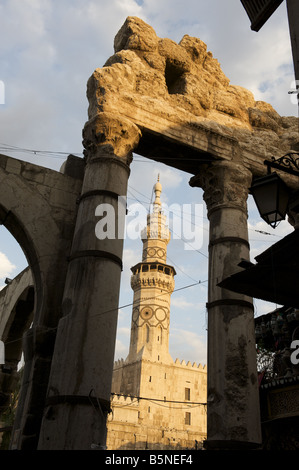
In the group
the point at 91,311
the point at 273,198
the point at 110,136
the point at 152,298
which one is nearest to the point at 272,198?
the point at 273,198

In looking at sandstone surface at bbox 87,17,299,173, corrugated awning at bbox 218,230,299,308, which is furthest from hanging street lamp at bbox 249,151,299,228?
sandstone surface at bbox 87,17,299,173

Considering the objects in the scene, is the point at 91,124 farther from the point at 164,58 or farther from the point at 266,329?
the point at 266,329

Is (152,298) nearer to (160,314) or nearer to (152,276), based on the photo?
(160,314)

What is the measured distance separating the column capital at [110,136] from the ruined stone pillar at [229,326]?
202 centimetres

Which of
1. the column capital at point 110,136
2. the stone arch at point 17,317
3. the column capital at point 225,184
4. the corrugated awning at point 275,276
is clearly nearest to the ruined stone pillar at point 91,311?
the column capital at point 110,136

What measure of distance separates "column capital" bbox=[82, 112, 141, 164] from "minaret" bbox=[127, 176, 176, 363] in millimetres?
40062

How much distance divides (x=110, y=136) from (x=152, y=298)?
43.0 meters

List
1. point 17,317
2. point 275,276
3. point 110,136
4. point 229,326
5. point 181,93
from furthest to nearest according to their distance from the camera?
point 17,317 → point 181,93 → point 110,136 → point 229,326 → point 275,276

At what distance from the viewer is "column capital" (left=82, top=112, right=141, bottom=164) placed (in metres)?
7.82

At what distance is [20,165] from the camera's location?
8000 mm

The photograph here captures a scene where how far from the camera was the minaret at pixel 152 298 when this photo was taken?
48.2 meters

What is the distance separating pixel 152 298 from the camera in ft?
164

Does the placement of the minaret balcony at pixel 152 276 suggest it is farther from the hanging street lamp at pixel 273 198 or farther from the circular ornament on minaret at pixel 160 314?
the hanging street lamp at pixel 273 198
